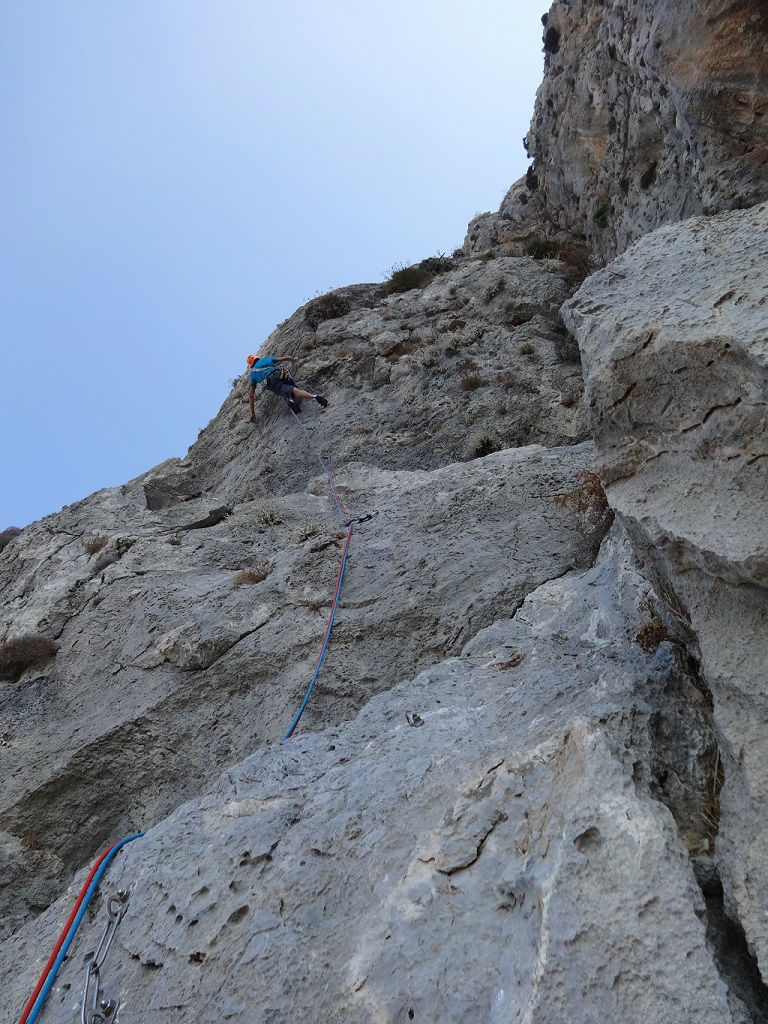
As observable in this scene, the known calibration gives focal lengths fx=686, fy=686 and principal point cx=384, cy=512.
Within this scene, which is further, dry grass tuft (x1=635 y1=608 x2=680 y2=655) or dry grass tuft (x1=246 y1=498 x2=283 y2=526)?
dry grass tuft (x1=246 y1=498 x2=283 y2=526)

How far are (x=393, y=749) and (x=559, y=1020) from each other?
2.39 metres

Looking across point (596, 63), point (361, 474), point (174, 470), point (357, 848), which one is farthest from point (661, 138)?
point (357, 848)

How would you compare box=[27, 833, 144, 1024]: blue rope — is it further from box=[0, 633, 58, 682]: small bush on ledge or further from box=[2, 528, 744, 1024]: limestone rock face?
box=[0, 633, 58, 682]: small bush on ledge

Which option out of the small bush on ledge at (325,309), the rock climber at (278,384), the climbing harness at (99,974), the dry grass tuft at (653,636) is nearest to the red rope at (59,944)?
the climbing harness at (99,974)

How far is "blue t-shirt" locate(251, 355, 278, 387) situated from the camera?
16.2m

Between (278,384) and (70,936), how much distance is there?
12521 mm

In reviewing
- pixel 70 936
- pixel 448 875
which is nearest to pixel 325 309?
pixel 70 936

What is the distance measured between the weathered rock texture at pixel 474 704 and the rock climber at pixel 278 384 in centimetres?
347

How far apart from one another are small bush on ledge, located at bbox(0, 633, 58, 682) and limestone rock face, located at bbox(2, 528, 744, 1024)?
551 centimetres

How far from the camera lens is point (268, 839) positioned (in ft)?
15.1

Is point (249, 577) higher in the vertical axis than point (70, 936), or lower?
higher

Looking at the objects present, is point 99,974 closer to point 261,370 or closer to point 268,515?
point 268,515

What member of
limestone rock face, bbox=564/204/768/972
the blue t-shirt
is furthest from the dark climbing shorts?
limestone rock face, bbox=564/204/768/972

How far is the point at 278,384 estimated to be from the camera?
1585 centimetres
